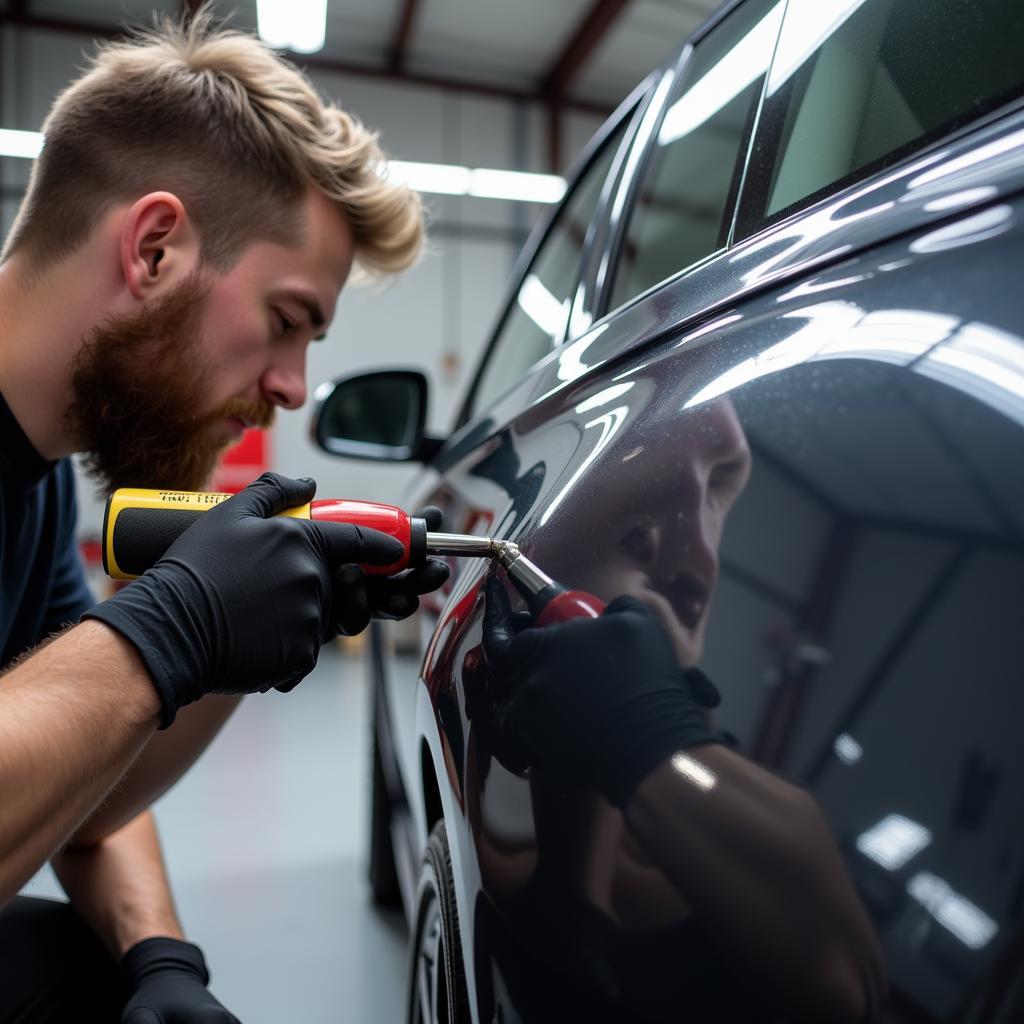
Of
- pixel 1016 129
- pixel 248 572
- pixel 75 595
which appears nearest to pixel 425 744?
pixel 248 572

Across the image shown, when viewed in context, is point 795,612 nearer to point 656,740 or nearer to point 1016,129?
point 656,740

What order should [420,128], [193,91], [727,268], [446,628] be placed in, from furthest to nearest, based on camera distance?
[420,128] < [193,91] < [446,628] < [727,268]

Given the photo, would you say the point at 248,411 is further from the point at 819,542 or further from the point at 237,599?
the point at 819,542

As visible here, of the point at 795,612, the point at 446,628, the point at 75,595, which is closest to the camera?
the point at 795,612

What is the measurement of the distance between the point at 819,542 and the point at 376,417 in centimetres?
171

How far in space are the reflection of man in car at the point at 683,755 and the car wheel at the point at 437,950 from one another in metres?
0.24

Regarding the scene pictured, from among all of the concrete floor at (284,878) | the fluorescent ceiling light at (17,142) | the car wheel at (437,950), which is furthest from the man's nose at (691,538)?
the fluorescent ceiling light at (17,142)

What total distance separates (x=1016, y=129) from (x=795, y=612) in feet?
0.88

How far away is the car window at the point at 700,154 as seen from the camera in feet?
2.59

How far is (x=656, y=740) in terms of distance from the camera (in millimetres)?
429

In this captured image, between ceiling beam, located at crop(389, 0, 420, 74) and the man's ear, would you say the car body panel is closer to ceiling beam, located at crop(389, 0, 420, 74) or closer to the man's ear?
the man's ear

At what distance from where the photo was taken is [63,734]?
2.22 feet

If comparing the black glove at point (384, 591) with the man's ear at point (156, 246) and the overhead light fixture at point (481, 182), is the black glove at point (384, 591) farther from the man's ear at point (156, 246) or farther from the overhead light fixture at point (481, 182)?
the overhead light fixture at point (481, 182)

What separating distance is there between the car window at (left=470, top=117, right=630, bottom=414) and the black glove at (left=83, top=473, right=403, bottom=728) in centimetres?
52
